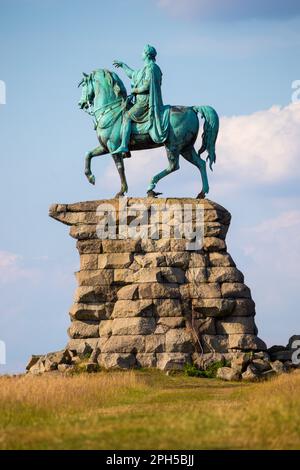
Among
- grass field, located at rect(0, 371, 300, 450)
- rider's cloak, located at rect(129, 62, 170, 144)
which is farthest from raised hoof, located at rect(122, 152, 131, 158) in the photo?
grass field, located at rect(0, 371, 300, 450)

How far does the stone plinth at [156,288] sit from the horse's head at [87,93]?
3328 mm

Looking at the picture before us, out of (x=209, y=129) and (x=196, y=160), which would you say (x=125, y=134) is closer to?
(x=196, y=160)

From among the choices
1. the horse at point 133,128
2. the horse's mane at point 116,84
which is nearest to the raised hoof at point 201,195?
the horse at point 133,128

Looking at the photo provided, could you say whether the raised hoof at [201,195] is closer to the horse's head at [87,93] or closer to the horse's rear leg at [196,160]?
the horse's rear leg at [196,160]

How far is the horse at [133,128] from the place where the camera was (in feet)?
109

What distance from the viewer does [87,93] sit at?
34219 millimetres

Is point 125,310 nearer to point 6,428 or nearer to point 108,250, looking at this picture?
point 108,250

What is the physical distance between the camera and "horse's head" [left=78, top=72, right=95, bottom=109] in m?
34.2

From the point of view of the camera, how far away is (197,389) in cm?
2856

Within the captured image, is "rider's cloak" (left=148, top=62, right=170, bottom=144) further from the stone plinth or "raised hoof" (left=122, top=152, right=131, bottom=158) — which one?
the stone plinth

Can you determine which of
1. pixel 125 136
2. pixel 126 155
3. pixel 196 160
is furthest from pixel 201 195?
pixel 125 136

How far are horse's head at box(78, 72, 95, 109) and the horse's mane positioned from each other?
62 cm

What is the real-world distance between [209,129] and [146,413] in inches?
563
